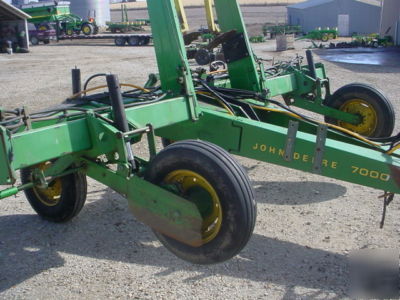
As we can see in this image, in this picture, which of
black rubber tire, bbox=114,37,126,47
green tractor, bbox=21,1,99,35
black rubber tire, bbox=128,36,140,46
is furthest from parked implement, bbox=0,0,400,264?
green tractor, bbox=21,1,99,35

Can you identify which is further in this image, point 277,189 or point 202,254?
point 277,189

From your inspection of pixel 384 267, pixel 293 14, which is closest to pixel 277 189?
pixel 384 267

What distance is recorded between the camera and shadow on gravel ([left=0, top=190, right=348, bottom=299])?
11.1ft

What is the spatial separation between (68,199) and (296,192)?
2.29 m

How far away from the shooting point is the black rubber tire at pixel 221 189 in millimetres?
2848

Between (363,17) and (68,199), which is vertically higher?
(363,17)

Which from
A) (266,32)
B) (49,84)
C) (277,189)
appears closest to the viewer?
(277,189)

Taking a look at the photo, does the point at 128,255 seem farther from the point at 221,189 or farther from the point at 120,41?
the point at 120,41

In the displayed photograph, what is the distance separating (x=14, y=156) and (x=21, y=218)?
5.75 feet

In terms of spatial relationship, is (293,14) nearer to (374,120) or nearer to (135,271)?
(374,120)

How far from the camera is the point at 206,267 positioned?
3.53 meters

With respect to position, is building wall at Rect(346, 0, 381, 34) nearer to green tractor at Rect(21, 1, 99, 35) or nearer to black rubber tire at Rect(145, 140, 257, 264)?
green tractor at Rect(21, 1, 99, 35)

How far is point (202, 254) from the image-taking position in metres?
3.04

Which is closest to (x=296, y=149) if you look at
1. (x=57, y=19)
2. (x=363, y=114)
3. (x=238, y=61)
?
(x=238, y=61)
